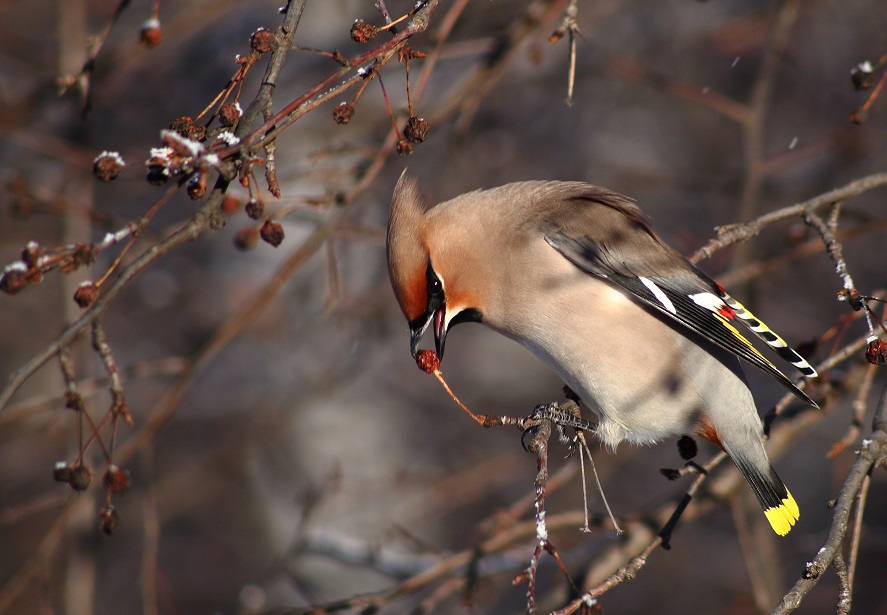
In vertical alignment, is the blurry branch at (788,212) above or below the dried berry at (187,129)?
below

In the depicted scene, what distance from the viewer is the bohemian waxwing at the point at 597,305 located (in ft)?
10.2

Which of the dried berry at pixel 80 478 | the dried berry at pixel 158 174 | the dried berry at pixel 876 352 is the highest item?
the dried berry at pixel 158 174

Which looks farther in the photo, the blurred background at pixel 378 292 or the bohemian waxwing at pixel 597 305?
the blurred background at pixel 378 292

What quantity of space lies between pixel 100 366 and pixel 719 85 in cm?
584

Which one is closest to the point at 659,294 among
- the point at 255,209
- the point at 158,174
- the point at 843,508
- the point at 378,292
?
the point at 843,508

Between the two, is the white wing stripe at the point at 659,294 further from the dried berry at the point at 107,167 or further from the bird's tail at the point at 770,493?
the dried berry at the point at 107,167

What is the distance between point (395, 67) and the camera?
15.7ft

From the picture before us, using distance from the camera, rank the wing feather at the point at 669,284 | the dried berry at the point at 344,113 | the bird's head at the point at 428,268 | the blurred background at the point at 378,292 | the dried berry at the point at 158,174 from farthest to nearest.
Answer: the blurred background at the point at 378,292 < the bird's head at the point at 428,268 < the wing feather at the point at 669,284 < the dried berry at the point at 344,113 < the dried berry at the point at 158,174

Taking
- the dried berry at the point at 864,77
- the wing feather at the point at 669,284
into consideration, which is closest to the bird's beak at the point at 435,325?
the wing feather at the point at 669,284

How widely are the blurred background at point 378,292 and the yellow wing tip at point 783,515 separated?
57 cm

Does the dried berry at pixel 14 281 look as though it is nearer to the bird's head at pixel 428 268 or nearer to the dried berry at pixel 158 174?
the dried berry at pixel 158 174

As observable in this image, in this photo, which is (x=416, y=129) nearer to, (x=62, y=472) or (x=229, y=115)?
(x=229, y=115)

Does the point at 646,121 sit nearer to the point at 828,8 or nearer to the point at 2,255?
the point at 828,8

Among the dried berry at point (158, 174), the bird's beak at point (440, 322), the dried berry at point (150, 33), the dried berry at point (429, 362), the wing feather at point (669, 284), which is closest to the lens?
the dried berry at point (158, 174)
